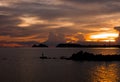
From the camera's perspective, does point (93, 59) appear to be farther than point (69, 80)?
Yes

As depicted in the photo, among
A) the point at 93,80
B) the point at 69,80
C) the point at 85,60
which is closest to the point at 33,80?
the point at 69,80

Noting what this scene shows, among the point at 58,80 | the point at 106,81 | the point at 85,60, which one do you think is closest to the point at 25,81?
the point at 58,80

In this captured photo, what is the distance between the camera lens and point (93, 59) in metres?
→ 116

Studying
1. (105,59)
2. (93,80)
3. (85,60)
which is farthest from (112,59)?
(93,80)

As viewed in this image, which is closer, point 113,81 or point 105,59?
point 113,81

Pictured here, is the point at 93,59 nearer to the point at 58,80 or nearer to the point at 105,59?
the point at 105,59

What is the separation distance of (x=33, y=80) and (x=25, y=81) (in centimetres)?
196

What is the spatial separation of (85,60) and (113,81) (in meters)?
57.7

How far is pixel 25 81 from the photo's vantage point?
58688mm

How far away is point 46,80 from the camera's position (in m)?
59.9

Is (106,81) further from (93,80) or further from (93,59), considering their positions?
(93,59)

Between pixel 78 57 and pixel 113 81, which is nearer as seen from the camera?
pixel 113 81

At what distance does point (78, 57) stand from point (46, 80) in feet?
204

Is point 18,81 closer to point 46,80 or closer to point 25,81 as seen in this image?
point 25,81
